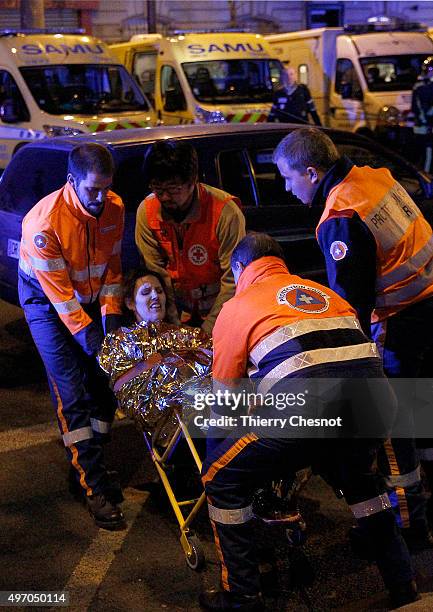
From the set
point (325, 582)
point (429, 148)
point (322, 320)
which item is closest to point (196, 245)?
point (322, 320)

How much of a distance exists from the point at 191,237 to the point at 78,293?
59cm

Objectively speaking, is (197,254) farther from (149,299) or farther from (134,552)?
(134,552)

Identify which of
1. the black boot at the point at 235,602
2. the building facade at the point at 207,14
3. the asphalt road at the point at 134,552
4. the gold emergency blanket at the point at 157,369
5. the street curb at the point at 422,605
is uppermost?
the gold emergency blanket at the point at 157,369

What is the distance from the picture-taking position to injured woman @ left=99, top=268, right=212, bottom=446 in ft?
12.1

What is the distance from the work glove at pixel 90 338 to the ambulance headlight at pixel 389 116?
35.9ft

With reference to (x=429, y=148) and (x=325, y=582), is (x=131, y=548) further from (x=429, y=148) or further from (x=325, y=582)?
(x=429, y=148)

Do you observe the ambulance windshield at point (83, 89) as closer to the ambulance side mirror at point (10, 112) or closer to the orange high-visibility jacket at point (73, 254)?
the ambulance side mirror at point (10, 112)

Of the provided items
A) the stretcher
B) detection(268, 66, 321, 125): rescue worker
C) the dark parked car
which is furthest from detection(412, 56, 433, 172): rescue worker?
the stretcher

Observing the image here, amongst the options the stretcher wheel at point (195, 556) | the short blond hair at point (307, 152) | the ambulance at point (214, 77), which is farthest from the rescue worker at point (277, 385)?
the ambulance at point (214, 77)

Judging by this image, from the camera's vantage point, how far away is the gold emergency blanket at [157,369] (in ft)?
12.1

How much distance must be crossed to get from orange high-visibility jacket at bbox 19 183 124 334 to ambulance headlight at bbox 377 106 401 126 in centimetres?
1057

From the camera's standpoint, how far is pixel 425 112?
1292cm

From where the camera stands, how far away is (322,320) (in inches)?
121

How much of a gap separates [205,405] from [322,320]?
77 cm
